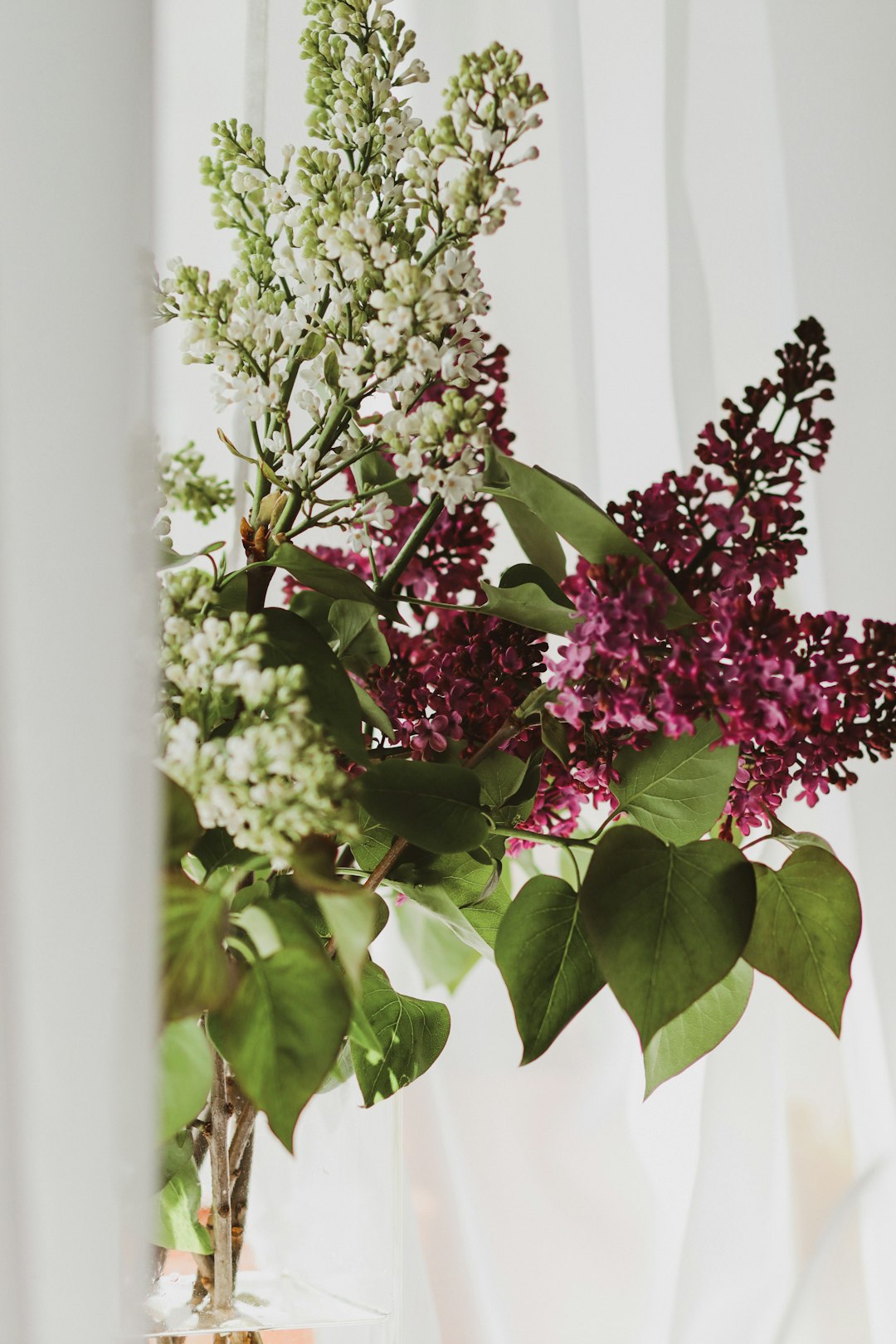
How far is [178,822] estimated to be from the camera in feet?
1.01

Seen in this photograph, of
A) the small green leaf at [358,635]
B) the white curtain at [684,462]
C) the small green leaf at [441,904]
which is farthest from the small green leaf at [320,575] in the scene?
the white curtain at [684,462]

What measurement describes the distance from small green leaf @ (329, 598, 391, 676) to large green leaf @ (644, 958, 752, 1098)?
0.17 meters

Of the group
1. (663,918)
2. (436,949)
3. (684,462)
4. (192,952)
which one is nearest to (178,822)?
(192,952)

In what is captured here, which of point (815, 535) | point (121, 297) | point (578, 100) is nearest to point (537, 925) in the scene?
point (121, 297)

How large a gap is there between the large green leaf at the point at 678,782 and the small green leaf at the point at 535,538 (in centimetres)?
8

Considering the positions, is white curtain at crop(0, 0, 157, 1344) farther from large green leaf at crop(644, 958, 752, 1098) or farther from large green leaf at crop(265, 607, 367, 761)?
large green leaf at crop(644, 958, 752, 1098)

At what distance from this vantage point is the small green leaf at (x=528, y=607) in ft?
1.18

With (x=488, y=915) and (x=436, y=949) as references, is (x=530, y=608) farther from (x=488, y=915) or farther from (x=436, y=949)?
(x=436, y=949)

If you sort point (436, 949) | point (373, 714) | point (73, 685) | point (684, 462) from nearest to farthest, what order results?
point (73, 685) < point (373, 714) < point (436, 949) < point (684, 462)

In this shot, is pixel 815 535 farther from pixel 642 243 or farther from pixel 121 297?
pixel 121 297

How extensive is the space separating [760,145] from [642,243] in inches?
4.3

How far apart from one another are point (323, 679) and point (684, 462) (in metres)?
0.51

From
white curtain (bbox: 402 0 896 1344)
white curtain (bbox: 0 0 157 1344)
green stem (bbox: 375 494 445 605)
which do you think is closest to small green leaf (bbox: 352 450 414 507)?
green stem (bbox: 375 494 445 605)

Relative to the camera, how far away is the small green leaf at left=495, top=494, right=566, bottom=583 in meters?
0.39
